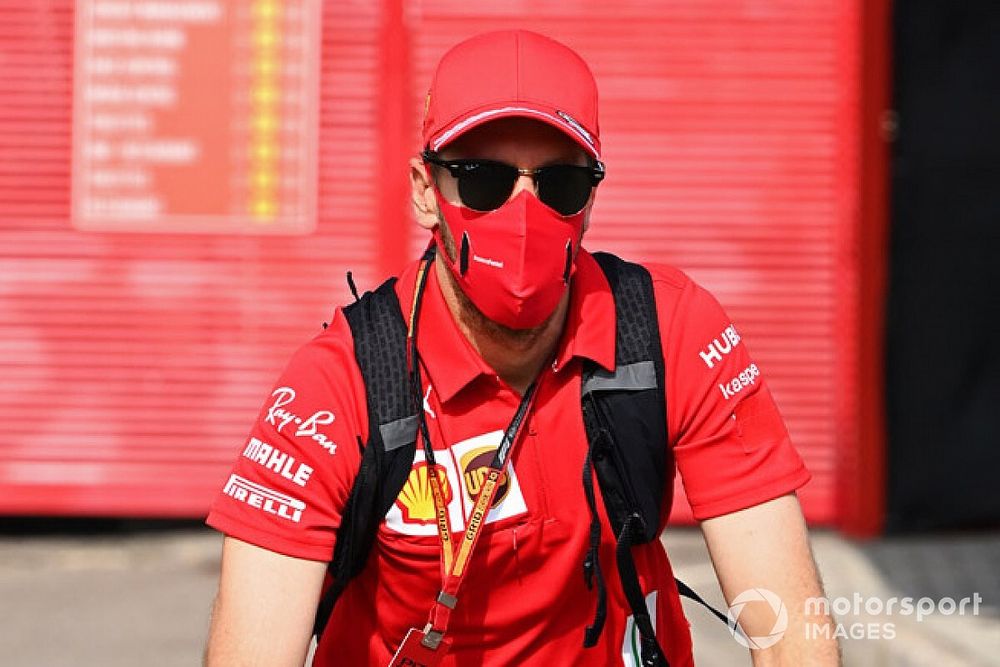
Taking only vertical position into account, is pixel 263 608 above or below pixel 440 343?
below

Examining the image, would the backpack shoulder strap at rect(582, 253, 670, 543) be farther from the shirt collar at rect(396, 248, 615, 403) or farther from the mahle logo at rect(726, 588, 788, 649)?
the mahle logo at rect(726, 588, 788, 649)

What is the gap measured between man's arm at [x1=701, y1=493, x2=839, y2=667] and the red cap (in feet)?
2.17

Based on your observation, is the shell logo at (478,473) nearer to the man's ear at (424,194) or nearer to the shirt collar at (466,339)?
the shirt collar at (466,339)

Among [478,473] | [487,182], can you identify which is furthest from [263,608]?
[487,182]

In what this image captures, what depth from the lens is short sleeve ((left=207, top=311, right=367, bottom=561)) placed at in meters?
2.63

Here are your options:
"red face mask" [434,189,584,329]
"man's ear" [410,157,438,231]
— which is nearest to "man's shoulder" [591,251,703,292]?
"red face mask" [434,189,584,329]

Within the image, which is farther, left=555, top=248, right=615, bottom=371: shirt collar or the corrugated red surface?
the corrugated red surface

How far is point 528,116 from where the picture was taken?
2654mm

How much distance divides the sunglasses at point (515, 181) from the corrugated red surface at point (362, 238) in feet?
15.1

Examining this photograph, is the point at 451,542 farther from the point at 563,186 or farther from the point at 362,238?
the point at 362,238

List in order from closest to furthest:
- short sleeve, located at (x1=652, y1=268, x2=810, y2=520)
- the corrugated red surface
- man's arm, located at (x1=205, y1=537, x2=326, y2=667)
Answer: man's arm, located at (x1=205, y1=537, x2=326, y2=667)
short sleeve, located at (x1=652, y1=268, x2=810, y2=520)
the corrugated red surface

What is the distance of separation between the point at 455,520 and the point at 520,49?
0.79m

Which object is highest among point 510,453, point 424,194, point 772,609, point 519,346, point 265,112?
point 265,112

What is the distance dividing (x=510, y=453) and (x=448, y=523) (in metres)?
0.16
